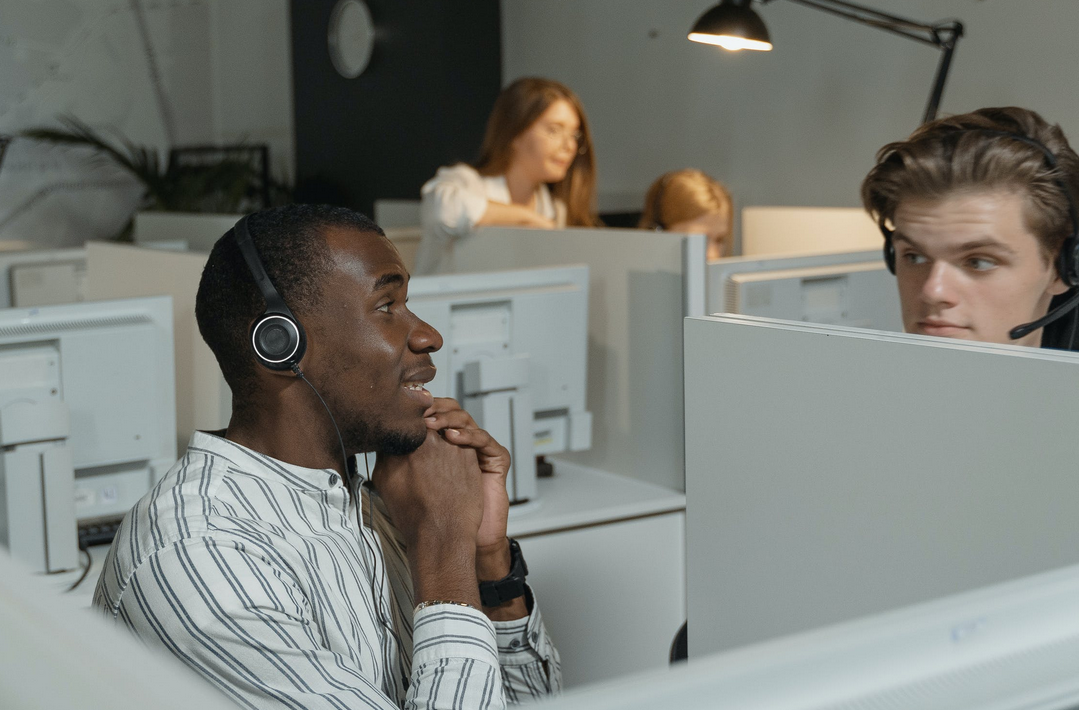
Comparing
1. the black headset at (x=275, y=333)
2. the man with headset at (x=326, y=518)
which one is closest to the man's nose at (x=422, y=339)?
the man with headset at (x=326, y=518)

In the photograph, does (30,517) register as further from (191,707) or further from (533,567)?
(191,707)

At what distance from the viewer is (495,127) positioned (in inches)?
109

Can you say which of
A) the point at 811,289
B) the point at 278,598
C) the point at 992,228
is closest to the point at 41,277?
the point at 811,289

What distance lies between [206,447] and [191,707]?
2.34ft

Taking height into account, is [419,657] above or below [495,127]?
below

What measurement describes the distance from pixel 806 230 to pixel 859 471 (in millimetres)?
2617

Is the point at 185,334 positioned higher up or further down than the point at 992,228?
further down

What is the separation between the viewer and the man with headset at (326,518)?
30.4 inches

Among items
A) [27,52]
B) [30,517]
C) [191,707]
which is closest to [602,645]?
[30,517]

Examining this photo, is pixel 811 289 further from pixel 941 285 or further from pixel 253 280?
pixel 253 280

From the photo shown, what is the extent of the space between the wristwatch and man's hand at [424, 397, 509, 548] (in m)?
0.01

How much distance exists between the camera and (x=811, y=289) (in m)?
2.08

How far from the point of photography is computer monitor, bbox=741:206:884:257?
9.91ft

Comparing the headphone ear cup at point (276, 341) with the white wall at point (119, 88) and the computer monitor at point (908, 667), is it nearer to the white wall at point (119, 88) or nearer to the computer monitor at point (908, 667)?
the computer monitor at point (908, 667)
